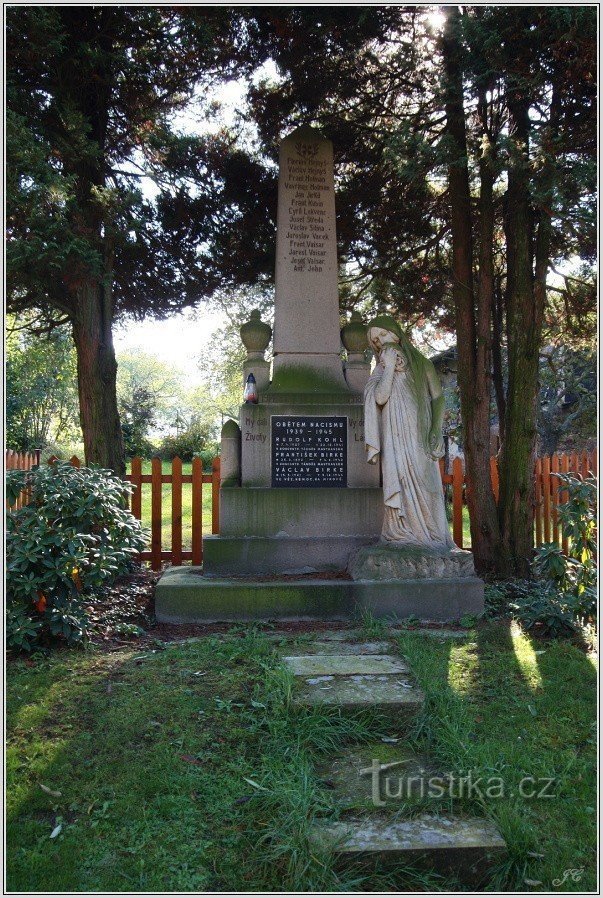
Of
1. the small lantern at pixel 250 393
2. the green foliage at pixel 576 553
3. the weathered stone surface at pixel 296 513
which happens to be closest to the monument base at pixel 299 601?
the weathered stone surface at pixel 296 513

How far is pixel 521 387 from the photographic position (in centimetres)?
745

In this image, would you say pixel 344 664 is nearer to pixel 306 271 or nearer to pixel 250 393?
pixel 250 393

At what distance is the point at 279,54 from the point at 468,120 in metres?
2.45

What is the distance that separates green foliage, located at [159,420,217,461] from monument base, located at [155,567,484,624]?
17.3 meters

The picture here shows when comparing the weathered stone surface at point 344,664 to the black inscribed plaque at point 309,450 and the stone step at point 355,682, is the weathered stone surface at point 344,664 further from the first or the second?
the black inscribed plaque at point 309,450

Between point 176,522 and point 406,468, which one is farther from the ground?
point 406,468

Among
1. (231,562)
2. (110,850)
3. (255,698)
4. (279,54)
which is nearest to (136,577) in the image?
(231,562)

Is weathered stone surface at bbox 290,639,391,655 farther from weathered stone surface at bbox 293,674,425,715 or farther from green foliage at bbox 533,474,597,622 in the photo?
green foliage at bbox 533,474,597,622

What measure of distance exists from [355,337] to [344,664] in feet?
12.8

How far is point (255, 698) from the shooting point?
12.2 feet

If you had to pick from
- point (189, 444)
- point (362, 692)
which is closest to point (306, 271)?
point (362, 692)

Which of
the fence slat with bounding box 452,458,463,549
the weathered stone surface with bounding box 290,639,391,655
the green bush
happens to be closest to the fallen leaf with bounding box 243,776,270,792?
the weathered stone surface with bounding box 290,639,391,655

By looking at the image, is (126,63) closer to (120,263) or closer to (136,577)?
(120,263)

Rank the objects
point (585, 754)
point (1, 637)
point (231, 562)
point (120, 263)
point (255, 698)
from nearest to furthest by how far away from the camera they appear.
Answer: point (585, 754) → point (255, 698) → point (1, 637) → point (231, 562) → point (120, 263)
